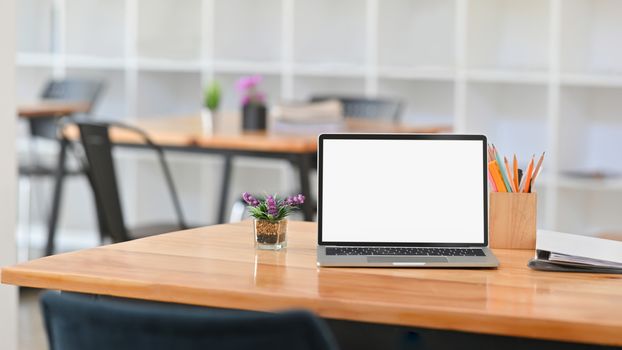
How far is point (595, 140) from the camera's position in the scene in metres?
5.73

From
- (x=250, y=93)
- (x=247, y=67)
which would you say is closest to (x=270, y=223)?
(x=250, y=93)

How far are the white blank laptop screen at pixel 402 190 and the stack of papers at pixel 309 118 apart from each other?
95.0 inches

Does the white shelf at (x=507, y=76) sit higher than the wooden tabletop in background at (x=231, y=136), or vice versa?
the white shelf at (x=507, y=76)

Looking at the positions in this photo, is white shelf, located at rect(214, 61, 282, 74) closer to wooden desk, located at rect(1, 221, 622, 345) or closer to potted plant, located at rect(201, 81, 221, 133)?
potted plant, located at rect(201, 81, 221, 133)

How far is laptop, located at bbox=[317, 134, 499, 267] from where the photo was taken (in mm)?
2195

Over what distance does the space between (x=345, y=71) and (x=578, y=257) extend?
4.01 meters

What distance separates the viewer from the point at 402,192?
2.21 meters

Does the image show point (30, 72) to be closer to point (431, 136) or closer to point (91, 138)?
point (91, 138)

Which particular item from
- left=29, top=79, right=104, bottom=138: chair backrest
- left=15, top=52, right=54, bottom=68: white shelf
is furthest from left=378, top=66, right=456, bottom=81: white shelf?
left=15, top=52, right=54, bottom=68: white shelf

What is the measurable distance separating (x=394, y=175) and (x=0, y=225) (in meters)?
1.37

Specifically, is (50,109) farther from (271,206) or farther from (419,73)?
(271,206)

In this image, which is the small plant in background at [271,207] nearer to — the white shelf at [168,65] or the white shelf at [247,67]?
the white shelf at [247,67]

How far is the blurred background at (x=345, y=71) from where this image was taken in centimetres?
561

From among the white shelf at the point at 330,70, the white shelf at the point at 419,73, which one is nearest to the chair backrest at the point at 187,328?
the white shelf at the point at 419,73
